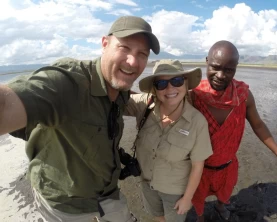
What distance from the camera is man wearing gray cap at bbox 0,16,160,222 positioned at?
58.3 inches

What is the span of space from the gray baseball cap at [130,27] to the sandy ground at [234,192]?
2705 mm

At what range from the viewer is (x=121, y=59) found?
5.91ft

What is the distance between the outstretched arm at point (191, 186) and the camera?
7.38 ft

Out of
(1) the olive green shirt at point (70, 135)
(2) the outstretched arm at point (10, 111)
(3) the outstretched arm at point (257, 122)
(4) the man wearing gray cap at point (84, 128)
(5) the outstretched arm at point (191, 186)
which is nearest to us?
(2) the outstretched arm at point (10, 111)

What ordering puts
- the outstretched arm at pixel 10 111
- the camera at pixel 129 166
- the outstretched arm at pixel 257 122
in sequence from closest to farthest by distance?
the outstretched arm at pixel 10 111, the camera at pixel 129 166, the outstretched arm at pixel 257 122

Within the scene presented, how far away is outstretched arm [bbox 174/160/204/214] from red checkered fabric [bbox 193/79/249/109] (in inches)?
26.8

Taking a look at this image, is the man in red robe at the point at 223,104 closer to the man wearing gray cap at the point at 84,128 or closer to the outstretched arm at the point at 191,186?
the outstretched arm at the point at 191,186

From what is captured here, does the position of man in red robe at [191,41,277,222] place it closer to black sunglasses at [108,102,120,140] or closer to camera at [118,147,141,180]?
camera at [118,147,141,180]

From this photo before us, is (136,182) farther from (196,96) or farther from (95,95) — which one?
(95,95)

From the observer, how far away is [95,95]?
5.48ft

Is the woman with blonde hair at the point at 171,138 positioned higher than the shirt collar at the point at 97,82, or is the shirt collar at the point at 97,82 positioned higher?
the shirt collar at the point at 97,82

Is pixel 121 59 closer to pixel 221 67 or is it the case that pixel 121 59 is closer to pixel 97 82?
pixel 97 82

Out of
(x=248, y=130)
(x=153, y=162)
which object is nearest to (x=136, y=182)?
(x=153, y=162)

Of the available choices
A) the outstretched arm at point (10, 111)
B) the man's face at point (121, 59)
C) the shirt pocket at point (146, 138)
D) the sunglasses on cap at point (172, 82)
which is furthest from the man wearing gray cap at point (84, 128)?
the shirt pocket at point (146, 138)
